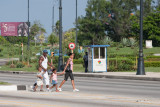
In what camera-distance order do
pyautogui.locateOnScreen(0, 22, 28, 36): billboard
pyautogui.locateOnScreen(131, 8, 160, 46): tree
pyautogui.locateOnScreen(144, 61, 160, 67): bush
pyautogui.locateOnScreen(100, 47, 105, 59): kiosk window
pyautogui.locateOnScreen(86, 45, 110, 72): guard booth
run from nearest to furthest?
pyautogui.locateOnScreen(86, 45, 110, 72): guard booth → pyautogui.locateOnScreen(100, 47, 105, 59): kiosk window → pyautogui.locateOnScreen(144, 61, 160, 67): bush → pyautogui.locateOnScreen(131, 8, 160, 46): tree → pyautogui.locateOnScreen(0, 22, 28, 36): billboard

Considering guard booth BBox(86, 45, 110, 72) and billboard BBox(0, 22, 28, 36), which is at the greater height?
billboard BBox(0, 22, 28, 36)

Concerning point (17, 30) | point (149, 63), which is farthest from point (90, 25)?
point (149, 63)

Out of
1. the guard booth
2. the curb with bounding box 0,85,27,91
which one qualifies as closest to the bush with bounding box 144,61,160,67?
the guard booth

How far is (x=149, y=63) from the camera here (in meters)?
40.3

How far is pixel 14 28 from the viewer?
4845 inches

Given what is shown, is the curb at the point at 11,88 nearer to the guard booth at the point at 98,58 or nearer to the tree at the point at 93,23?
the guard booth at the point at 98,58

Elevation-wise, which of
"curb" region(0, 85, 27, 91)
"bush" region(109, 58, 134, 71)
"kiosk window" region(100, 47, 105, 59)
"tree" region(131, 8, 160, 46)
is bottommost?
"curb" region(0, 85, 27, 91)

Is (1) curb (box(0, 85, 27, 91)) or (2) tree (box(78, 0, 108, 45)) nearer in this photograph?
(1) curb (box(0, 85, 27, 91))

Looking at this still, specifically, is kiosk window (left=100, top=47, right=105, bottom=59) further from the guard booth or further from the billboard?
the billboard

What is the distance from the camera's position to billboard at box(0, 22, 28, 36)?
394 feet

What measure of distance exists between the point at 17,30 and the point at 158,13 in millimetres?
46373

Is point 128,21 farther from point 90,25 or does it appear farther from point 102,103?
→ point 102,103

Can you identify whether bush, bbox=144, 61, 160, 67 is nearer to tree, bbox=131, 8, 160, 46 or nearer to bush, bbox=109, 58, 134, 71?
bush, bbox=109, 58, 134, 71

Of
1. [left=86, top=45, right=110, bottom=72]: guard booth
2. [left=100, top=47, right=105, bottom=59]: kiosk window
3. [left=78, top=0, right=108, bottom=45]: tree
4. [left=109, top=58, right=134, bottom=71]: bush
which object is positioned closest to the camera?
[left=86, top=45, right=110, bottom=72]: guard booth
